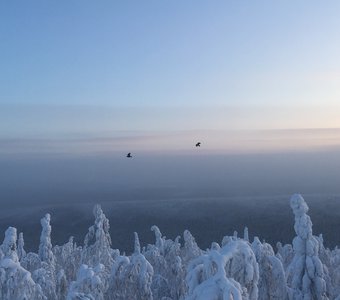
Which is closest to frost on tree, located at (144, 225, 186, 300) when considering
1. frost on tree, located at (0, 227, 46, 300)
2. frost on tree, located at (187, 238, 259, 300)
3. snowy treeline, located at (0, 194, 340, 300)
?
snowy treeline, located at (0, 194, 340, 300)

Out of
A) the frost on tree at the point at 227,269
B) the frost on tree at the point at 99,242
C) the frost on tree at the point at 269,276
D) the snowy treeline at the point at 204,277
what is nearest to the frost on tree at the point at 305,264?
the snowy treeline at the point at 204,277

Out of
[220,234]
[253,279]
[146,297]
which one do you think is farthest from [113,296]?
[220,234]

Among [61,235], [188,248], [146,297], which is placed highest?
[146,297]

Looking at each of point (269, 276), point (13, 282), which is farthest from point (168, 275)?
point (13, 282)

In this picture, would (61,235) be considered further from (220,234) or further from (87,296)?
(87,296)

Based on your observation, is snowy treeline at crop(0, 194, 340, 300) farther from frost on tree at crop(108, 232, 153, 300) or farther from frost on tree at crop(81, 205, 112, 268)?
frost on tree at crop(81, 205, 112, 268)

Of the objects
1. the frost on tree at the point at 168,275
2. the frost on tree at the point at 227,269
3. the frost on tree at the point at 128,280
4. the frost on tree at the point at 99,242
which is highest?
the frost on tree at the point at 227,269

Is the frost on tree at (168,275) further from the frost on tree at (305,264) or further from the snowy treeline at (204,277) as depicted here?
the frost on tree at (305,264)

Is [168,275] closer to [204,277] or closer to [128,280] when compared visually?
[128,280]

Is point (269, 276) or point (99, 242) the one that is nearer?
point (269, 276)
